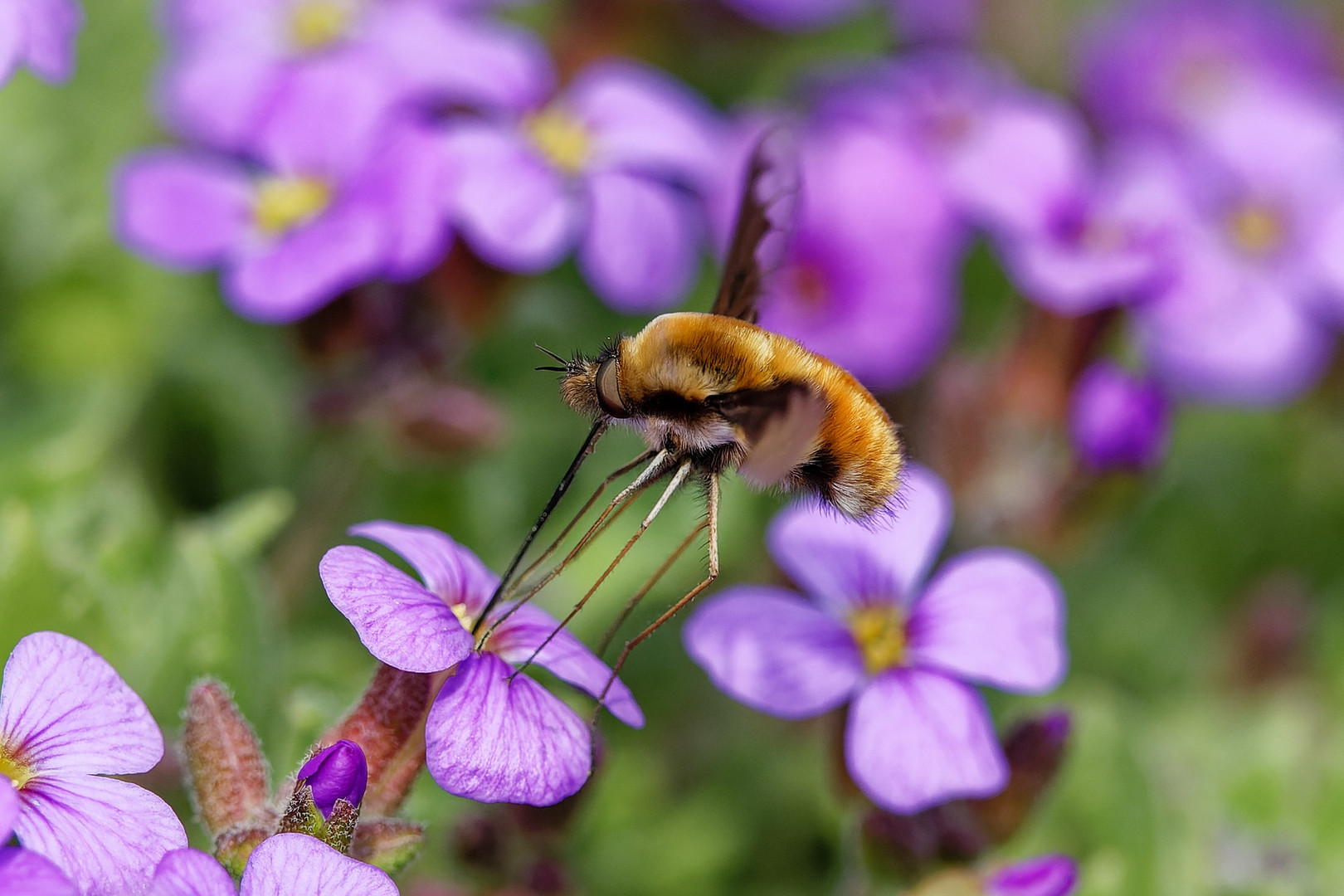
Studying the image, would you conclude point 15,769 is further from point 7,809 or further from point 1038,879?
point 1038,879

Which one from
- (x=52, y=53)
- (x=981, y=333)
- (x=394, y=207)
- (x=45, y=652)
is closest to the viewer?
→ (x=45, y=652)

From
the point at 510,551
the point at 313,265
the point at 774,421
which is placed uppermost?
the point at 774,421

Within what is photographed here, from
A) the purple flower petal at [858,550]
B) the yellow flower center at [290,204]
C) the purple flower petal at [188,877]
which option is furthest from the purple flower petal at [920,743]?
the yellow flower center at [290,204]

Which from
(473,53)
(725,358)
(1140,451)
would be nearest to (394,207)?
(473,53)

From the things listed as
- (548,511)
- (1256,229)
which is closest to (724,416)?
(548,511)

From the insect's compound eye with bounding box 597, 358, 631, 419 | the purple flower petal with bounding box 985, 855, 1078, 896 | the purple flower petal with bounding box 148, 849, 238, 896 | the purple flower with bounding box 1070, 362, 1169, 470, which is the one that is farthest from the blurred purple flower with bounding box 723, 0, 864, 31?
the purple flower petal with bounding box 148, 849, 238, 896

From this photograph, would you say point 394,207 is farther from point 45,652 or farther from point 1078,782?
point 1078,782

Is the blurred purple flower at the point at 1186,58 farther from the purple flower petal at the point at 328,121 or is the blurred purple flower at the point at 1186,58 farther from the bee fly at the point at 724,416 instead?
the bee fly at the point at 724,416
